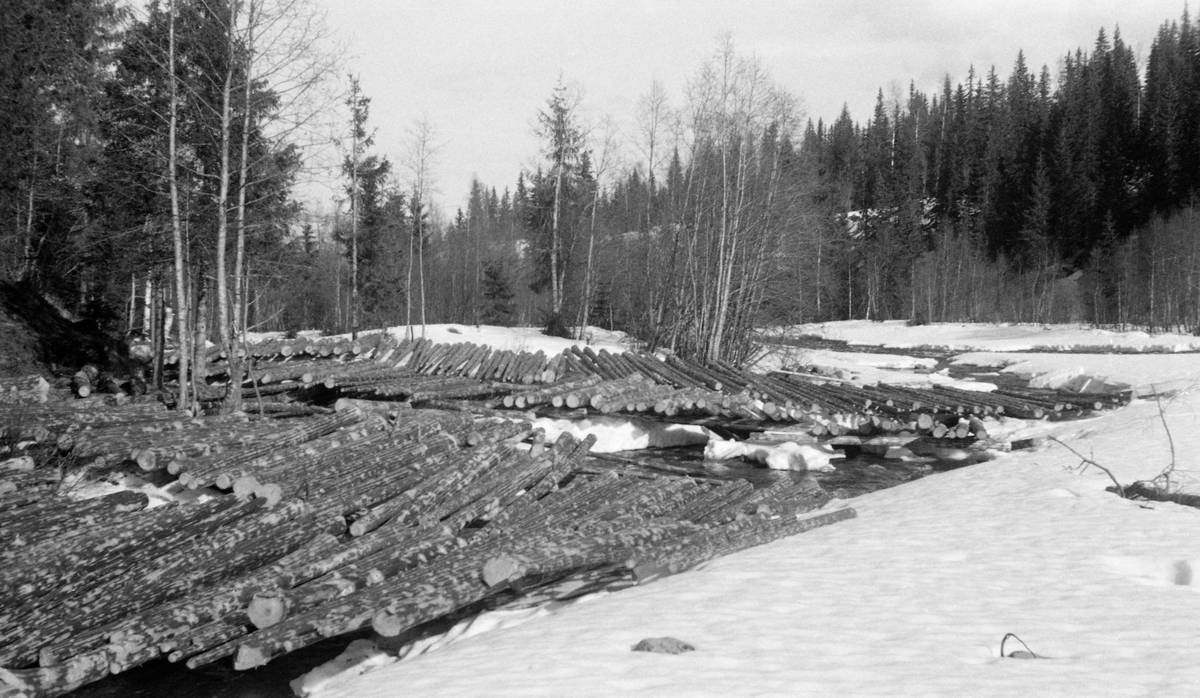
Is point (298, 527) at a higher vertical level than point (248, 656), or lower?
higher

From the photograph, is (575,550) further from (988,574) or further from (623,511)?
(988,574)

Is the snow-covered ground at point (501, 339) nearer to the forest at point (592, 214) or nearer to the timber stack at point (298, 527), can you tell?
the forest at point (592, 214)

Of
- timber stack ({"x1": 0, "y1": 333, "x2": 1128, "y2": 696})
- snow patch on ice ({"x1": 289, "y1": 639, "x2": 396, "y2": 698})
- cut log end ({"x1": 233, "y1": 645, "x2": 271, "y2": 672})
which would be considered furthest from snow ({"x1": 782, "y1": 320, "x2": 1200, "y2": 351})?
cut log end ({"x1": 233, "y1": 645, "x2": 271, "y2": 672})

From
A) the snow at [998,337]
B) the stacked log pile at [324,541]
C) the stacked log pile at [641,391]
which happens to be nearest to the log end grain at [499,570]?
the stacked log pile at [324,541]

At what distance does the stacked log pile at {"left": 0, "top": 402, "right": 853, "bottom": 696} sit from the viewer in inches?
190

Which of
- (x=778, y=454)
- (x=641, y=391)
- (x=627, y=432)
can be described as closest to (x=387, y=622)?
(x=778, y=454)

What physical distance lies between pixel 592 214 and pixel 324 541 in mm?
26984

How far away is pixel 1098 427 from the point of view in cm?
1355

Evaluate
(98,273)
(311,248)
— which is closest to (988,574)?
(98,273)

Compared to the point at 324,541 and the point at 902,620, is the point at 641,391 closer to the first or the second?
the point at 324,541

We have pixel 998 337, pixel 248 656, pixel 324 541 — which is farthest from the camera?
pixel 998 337

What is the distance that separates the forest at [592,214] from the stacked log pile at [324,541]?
420 centimetres

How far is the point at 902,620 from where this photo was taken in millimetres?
4789

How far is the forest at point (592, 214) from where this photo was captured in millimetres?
13664
